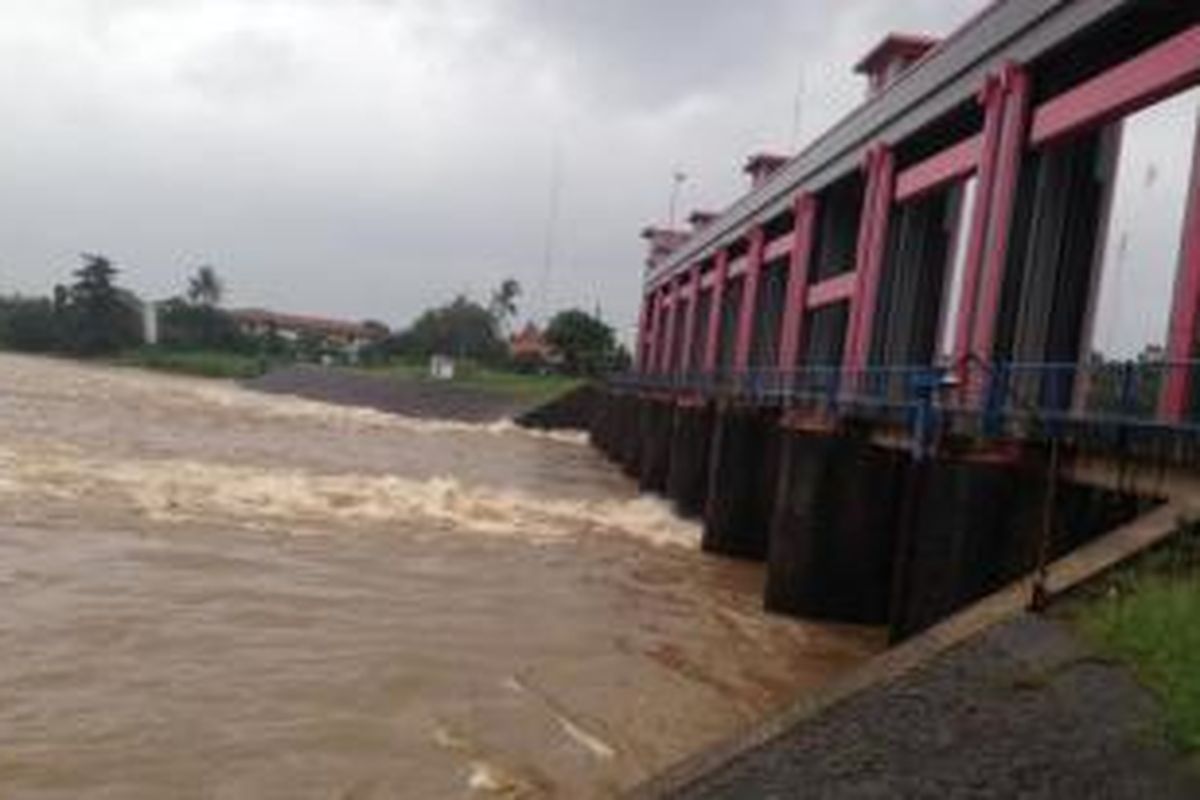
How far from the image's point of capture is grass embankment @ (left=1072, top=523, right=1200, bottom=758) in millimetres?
6559

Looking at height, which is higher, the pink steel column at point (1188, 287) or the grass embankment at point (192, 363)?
the pink steel column at point (1188, 287)

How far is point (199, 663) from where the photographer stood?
12203 millimetres

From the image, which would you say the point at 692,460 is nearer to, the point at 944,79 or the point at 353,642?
the point at 944,79

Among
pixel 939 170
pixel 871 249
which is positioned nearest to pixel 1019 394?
pixel 939 170

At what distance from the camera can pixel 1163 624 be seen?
7305 millimetres

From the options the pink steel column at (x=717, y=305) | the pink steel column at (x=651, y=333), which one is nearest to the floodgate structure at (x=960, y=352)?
the pink steel column at (x=717, y=305)

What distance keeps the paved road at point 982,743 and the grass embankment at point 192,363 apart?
108459 millimetres

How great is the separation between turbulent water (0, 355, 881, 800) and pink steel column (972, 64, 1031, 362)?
156 inches

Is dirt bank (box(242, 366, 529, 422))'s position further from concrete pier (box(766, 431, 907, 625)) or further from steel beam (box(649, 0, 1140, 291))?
concrete pier (box(766, 431, 907, 625))

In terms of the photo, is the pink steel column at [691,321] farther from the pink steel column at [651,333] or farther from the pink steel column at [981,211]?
the pink steel column at [981,211]

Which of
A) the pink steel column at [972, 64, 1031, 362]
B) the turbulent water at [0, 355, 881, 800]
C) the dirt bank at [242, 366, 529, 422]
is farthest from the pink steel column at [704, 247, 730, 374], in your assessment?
the pink steel column at [972, 64, 1031, 362]

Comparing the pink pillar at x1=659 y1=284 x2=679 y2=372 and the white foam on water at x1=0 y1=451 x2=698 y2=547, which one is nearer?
the white foam on water at x1=0 y1=451 x2=698 y2=547

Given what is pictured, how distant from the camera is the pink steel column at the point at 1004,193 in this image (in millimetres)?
18828

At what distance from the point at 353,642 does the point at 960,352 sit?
9.15m
